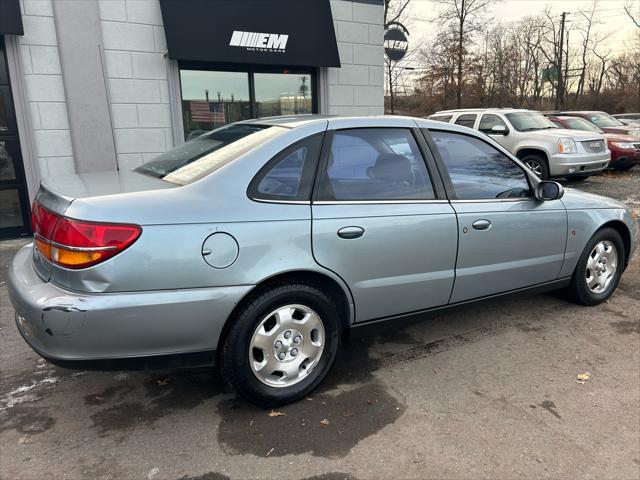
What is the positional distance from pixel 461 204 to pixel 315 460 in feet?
6.31

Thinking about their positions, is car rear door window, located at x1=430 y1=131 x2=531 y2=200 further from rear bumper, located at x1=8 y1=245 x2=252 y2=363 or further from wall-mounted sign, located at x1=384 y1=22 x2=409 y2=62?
wall-mounted sign, located at x1=384 y1=22 x2=409 y2=62

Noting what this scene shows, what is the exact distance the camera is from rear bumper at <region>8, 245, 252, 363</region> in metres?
2.37

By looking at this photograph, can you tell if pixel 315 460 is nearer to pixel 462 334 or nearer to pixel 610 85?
pixel 462 334

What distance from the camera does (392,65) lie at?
27.3 meters

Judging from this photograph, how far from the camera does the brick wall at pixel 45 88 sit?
6.80m

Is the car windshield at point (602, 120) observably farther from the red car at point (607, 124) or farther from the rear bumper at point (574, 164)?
the rear bumper at point (574, 164)

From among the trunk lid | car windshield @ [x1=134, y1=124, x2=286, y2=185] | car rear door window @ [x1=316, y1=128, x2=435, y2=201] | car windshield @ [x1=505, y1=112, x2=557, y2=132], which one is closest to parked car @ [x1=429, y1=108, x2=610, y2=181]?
car windshield @ [x1=505, y1=112, x2=557, y2=132]

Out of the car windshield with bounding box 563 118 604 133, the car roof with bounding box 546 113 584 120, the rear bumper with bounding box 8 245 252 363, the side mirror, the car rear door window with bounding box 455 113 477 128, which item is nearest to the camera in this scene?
the rear bumper with bounding box 8 245 252 363

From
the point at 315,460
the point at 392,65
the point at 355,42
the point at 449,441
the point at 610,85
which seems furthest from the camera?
the point at 610,85

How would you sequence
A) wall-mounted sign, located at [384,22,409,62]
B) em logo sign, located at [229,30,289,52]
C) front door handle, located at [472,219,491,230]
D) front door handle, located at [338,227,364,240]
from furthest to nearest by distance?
wall-mounted sign, located at [384,22,409,62]
em logo sign, located at [229,30,289,52]
front door handle, located at [472,219,491,230]
front door handle, located at [338,227,364,240]

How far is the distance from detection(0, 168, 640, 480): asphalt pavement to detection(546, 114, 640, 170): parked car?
10.9m

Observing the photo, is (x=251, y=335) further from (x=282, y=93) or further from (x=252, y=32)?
(x=282, y=93)

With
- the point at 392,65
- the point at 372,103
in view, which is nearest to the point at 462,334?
the point at 372,103

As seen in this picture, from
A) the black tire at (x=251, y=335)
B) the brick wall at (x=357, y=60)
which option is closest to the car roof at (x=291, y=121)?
the black tire at (x=251, y=335)
